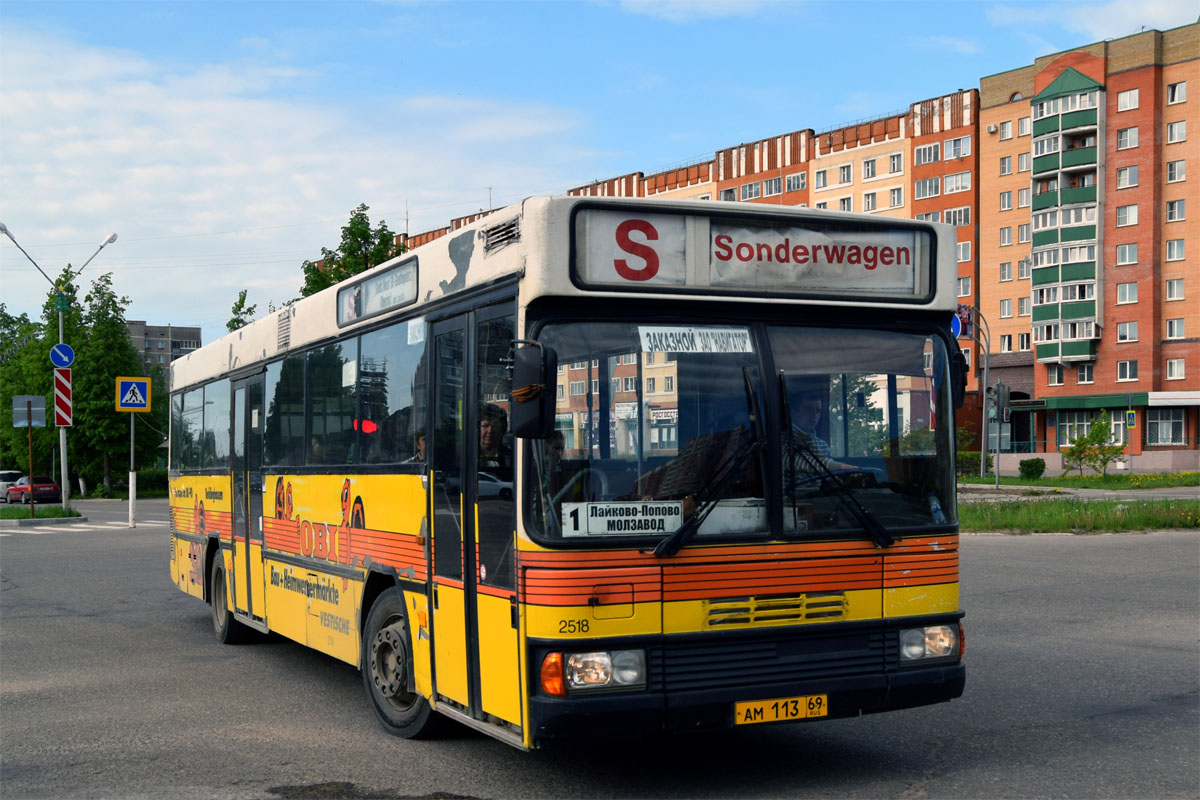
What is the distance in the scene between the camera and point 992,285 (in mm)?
84125

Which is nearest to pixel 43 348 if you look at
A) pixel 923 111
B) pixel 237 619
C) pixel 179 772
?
pixel 923 111

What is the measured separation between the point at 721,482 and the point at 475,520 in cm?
132

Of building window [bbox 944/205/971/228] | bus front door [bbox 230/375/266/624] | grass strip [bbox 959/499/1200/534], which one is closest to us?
bus front door [bbox 230/375/266/624]

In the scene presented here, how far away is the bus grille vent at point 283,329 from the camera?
34.1 ft

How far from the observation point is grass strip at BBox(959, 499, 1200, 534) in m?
25.1

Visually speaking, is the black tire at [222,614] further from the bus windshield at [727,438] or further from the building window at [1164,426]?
the building window at [1164,426]

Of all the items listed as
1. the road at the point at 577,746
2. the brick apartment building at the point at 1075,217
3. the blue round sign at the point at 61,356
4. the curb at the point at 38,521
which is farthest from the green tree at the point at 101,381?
the road at the point at 577,746

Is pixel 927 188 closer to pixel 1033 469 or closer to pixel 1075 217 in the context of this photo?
pixel 1075 217

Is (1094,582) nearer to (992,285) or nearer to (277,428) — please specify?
(277,428)

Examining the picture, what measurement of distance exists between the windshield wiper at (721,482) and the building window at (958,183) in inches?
3269

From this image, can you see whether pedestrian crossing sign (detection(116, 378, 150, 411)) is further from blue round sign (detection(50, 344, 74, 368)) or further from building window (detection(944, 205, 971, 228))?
building window (detection(944, 205, 971, 228))

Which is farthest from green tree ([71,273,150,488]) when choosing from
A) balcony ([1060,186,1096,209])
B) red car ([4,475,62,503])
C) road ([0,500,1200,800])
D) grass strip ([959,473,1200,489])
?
road ([0,500,1200,800])

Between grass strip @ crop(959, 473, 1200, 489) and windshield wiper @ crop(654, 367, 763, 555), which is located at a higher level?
windshield wiper @ crop(654, 367, 763, 555)

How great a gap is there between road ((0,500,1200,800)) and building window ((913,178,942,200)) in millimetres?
76108
